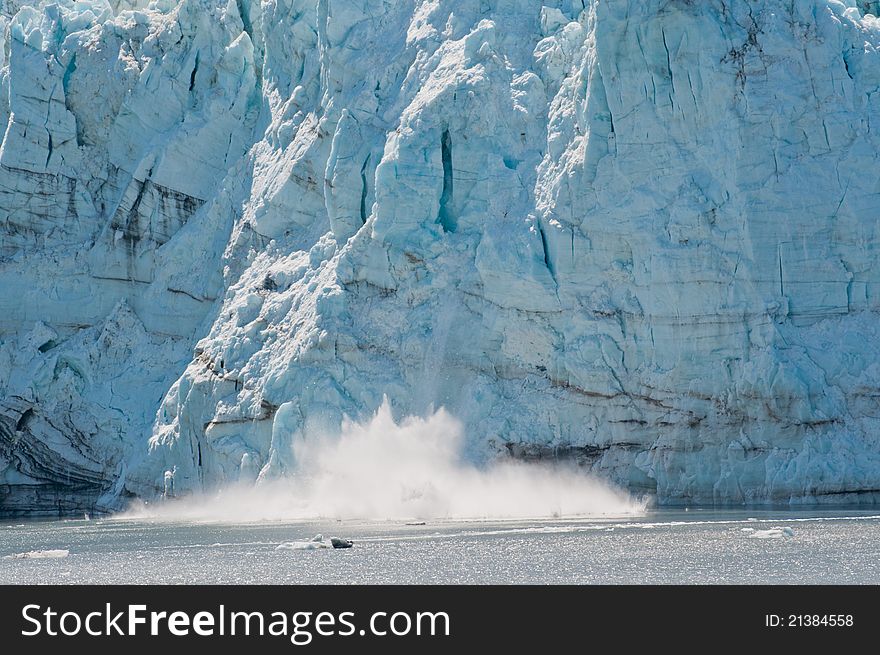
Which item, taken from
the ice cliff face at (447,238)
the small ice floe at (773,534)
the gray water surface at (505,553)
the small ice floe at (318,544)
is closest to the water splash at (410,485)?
the ice cliff face at (447,238)

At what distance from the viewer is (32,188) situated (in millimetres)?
51250

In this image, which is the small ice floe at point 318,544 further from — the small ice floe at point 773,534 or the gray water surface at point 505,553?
the small ice floe at point 773,534

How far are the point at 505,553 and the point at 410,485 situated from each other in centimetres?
1173

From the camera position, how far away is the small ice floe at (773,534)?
30.0 meters

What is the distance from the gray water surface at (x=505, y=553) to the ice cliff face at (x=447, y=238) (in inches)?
131

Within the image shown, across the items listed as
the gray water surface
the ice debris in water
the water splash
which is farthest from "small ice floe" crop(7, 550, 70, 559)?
the water splash

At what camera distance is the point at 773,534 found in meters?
30.3

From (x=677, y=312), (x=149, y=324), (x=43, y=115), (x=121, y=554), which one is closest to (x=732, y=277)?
(x=677, y=312)

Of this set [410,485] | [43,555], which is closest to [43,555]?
[43,555]

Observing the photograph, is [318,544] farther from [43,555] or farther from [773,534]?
[773,534]

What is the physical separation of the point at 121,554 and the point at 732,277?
49.6 feet

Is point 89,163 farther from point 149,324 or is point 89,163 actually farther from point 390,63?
point 390,63

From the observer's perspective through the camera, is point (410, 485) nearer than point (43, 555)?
No

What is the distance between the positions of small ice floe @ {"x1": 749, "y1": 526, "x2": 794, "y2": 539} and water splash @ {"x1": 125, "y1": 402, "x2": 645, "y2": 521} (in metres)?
8.17
